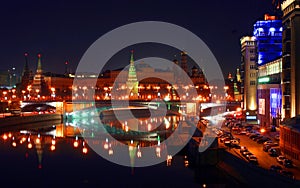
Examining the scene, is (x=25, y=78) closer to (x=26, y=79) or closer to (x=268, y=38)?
(x=26, y=79)

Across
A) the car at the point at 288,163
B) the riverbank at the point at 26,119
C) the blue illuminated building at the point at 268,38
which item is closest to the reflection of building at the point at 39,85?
the riverbank at the point at 26,119

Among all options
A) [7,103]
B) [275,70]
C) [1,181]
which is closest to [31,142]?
[1,181]

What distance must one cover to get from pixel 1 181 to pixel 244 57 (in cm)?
1903

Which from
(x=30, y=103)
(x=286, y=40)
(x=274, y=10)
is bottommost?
(x=30, y=103)

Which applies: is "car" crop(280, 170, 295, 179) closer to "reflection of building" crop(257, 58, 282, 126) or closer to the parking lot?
the parking lot

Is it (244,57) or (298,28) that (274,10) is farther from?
(298,28)

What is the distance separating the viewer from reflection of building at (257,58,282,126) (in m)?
20.2

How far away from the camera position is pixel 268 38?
25.1 metres

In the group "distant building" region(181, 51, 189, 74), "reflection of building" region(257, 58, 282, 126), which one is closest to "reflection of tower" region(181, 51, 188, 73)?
"distant building" region(181, 51, 189, 74)

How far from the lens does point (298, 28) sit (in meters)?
17.2

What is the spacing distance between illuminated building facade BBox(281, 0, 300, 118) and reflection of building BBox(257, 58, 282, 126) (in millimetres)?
1505

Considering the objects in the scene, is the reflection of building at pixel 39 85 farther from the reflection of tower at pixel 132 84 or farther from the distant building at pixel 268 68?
the distant building at pixel 268 68

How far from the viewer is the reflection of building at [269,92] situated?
20203 mm

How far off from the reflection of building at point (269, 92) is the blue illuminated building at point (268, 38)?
94 cm
